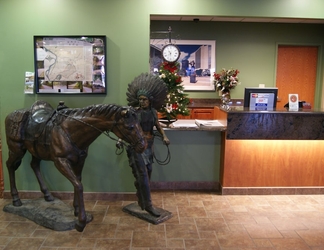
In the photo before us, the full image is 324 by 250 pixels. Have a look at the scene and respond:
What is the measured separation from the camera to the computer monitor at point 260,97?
398 cm

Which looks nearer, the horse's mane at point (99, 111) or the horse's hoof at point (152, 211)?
the horse's mane at point (99, 111)

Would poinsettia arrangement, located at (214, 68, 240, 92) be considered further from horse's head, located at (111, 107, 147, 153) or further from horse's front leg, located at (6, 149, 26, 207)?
horse's front leg, located at (6, 149, 26, 207)

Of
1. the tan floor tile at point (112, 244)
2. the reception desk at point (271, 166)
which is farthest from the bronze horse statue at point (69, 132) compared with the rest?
the reception desk at point (271, 166)

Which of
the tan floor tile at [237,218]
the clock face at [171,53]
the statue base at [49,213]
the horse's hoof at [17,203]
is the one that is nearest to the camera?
the statue base at [49,213]

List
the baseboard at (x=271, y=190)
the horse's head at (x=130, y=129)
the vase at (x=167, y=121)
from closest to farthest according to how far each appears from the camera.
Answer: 1. the horse's head at (x=130, y=129)
2. the vase at (x=167, y=121)
3. the baseboard at (x=271, y=190)

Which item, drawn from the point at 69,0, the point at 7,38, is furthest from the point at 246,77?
the point at 7,38

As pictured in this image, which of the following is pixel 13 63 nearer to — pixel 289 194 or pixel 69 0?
pixel 69 0

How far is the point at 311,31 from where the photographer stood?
658 cm

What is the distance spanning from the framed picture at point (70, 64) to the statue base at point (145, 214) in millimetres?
1339

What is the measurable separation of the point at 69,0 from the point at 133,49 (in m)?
0.87

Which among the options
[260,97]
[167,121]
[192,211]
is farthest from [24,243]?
[260,97]

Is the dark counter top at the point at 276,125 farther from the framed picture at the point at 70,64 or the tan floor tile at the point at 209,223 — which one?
the framed picture at the point at 70,64

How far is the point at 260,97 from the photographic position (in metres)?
3.99

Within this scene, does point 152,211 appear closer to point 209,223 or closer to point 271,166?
point 209,223
